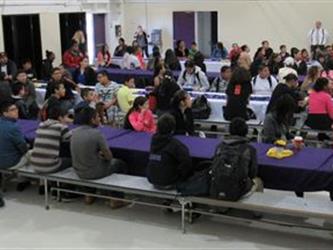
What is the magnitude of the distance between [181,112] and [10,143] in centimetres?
184

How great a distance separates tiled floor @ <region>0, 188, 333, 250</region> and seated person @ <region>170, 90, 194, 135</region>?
1032 mm

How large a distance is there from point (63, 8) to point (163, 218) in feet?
35.5

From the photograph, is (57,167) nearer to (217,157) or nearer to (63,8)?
(217,157)

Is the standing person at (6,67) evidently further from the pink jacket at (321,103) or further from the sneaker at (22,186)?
the pink jacket at (321,103)

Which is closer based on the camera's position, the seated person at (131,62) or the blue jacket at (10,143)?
the blue jacket at (10,143)

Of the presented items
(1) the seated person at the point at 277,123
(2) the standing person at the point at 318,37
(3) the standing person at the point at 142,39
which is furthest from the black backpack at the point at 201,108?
(3) the standing person at the point at 142,39

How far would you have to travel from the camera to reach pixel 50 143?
5527 mm

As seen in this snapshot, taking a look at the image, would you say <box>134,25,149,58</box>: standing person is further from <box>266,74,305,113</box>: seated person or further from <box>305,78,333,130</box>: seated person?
<box>305,78,333,130</box>: seated person

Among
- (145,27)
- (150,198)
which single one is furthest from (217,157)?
(145,27)

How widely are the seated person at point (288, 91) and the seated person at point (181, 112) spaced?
1.08 m

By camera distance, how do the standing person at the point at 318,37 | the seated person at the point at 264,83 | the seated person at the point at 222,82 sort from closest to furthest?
1. the seated person at the point at 264,83
2. the seated person at the point at 222,82
3. the standing person at the point at 318,37

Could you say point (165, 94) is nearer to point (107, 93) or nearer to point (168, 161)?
point (107, 93)

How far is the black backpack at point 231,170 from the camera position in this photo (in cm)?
461

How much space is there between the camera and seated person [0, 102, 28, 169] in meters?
5.78
